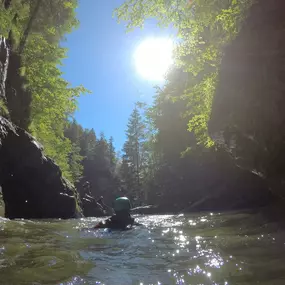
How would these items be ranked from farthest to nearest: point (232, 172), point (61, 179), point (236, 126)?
point (232, 172) → point (61, 179) → point (236, 126)

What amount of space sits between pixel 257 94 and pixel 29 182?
35.6ft

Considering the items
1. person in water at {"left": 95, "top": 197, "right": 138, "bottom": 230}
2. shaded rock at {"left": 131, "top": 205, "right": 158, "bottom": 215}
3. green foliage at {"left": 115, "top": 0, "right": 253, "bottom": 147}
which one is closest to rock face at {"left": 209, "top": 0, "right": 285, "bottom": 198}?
green foliage at {"left": 115, "top": 0, "right": 253, "bottom": 147}

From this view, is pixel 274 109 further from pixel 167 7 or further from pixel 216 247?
pixel 167 7

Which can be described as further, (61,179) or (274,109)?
(61,179)

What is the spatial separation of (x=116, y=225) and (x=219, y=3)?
25.5ft

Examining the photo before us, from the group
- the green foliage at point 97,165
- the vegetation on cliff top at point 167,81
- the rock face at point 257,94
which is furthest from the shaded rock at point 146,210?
the green foliage at point 97,165

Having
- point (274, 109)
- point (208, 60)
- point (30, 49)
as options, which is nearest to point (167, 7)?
point (208, 60)

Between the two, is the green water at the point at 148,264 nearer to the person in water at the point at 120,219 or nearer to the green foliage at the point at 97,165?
the person in water at the point at 120,219

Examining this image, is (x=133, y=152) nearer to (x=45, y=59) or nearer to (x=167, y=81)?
(x=167, y=81)

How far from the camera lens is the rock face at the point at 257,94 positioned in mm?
6020

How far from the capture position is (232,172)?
2211 cm

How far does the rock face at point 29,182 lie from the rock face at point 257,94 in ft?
27.5

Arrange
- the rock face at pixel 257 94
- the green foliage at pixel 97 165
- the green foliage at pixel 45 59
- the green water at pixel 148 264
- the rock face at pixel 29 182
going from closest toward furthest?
the green water at pixel 148 264 < the rock face at pixel 257 94 < the rock face at pixel 29 182 < the green foliage at pixel 45 59 < the green foliage at pixel 97 165

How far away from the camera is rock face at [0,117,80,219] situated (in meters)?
11.7
